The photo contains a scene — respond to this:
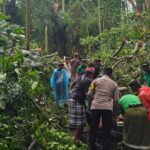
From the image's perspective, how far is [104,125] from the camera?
24.4 ft

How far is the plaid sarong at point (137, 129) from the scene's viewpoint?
645 cm

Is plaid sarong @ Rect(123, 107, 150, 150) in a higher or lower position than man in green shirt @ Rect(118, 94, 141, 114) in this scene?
lower

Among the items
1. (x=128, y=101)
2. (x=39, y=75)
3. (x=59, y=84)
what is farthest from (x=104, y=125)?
(x=59, y=84)

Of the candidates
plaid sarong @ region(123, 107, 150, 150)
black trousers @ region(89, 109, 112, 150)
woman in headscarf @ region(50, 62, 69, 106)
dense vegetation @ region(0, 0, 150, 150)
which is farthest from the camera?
woman in headscarf @ region(50, 62, 69, 106)

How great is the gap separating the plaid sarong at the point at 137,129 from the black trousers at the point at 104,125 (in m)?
0.81

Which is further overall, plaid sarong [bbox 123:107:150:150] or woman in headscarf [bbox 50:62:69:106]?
woman in headscarf [bbox 50:62:69:106]

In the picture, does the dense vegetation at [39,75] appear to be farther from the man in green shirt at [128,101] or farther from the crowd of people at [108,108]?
the man in green shirt at [128,101]

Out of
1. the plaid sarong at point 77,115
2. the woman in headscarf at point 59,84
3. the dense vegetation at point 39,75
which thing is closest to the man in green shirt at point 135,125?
the dense vegetation at point 39,75

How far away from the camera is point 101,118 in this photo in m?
7.54

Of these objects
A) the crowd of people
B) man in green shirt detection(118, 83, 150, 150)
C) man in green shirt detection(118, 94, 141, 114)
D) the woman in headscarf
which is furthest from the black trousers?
the woman in headscarf

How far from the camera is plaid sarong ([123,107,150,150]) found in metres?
6.45

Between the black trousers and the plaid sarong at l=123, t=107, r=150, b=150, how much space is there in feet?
2.66

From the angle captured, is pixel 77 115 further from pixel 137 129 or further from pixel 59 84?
pixel 59 84

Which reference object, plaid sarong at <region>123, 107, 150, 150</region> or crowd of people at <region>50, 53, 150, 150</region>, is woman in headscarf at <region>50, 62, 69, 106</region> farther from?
plaid sarong at <region>123, 107, 150, 150</region>
